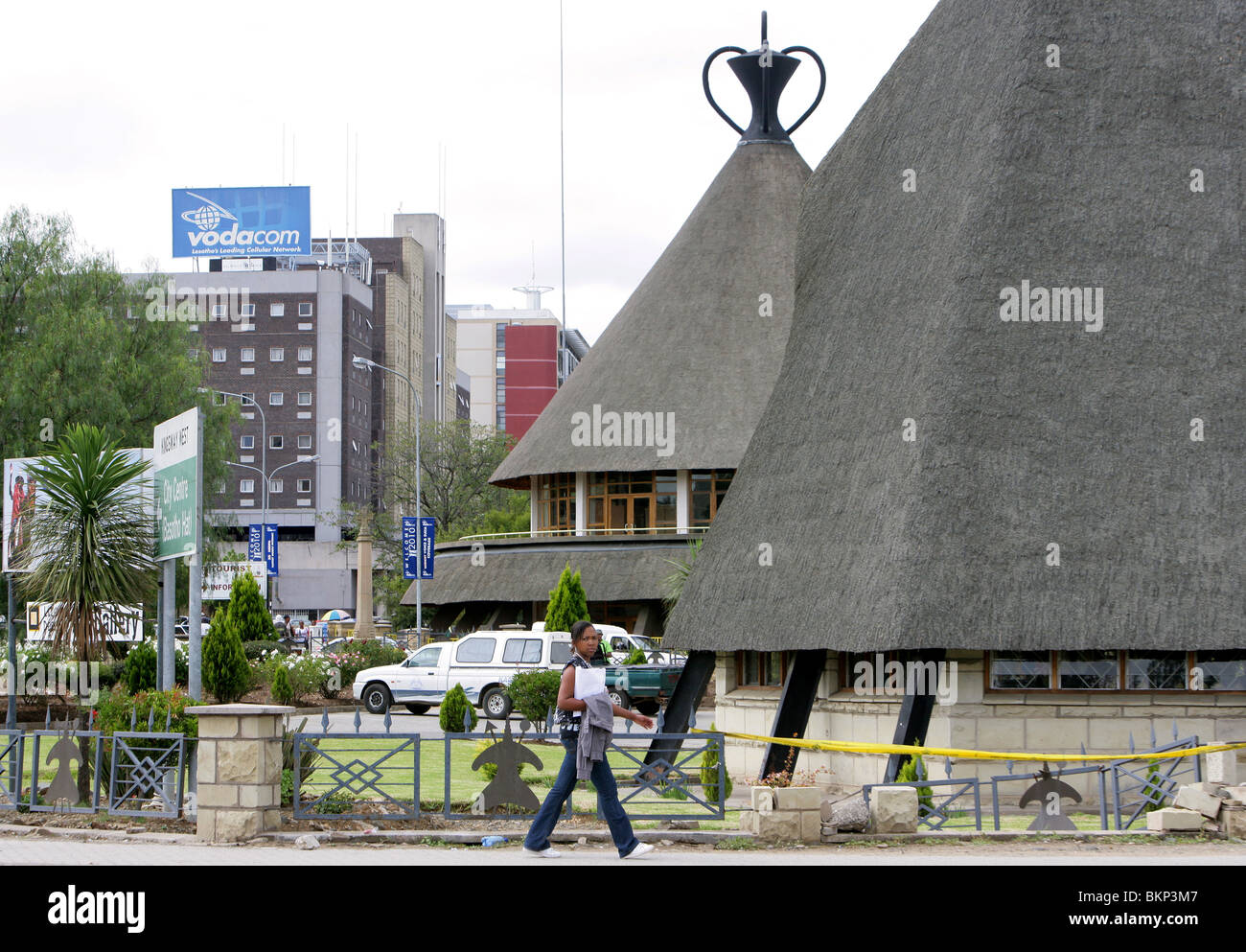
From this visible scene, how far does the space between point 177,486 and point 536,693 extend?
1236cm

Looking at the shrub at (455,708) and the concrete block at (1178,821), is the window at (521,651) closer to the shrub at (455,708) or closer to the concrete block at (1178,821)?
the shrub at (455,708)

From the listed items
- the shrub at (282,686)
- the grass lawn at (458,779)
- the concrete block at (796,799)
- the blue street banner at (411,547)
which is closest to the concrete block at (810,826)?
the concrete block at (796,799)

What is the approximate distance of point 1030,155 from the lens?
63.9 feet

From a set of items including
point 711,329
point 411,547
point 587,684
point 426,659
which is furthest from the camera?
point 411,547

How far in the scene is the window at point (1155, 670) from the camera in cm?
1814

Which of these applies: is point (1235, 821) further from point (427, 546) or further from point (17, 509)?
point (427, 546)

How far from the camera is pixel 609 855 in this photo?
1242cm

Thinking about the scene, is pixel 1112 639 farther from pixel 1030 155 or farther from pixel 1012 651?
pixel 1030 155

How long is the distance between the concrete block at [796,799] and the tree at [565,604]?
2446cm

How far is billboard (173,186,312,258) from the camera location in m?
108

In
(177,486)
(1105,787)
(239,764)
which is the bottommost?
(1105,787)

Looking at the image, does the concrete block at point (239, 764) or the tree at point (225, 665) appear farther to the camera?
the tree at point (225, 665)

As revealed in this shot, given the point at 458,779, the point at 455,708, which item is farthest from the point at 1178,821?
the point at 455,708
